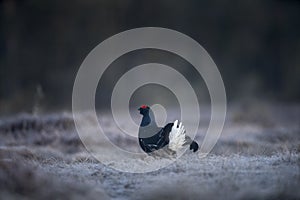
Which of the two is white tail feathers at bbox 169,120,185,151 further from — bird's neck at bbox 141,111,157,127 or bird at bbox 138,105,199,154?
bird's neck at bbox 141,111,157,127

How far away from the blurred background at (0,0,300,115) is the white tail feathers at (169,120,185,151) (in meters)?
11.0

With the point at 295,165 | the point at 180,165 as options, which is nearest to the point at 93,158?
the point at 180,165

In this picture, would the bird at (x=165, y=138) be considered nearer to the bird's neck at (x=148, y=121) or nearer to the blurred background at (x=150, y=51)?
the bird's neck at (x=148, y=121)

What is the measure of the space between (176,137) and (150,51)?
13862mm

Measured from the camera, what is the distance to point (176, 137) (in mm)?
6938

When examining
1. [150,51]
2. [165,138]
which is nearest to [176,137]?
[165,138]

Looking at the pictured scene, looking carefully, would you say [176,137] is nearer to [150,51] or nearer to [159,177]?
[159,177]

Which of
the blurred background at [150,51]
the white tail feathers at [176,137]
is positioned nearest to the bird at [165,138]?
the white tail feathers at [176,137]

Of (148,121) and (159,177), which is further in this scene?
(148,121)

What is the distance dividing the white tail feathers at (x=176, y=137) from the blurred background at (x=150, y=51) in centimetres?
1102

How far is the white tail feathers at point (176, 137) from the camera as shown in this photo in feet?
22.7

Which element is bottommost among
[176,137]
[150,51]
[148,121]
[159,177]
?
[159,177]

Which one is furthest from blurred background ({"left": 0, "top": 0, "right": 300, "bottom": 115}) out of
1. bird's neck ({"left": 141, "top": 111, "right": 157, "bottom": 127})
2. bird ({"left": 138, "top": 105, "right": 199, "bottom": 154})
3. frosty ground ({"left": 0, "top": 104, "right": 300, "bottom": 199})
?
bird ({"left": 138, "top": 105, "right": 199, "bottom": 154})

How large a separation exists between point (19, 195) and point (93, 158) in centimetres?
290
